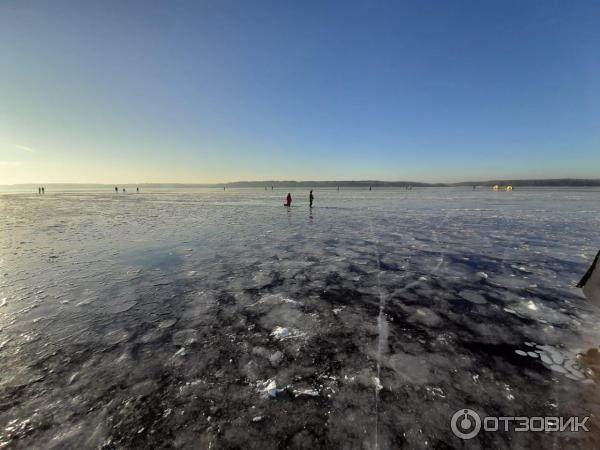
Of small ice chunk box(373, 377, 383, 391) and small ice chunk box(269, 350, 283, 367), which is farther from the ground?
small ice chunk box(373, 377, 383, 391)

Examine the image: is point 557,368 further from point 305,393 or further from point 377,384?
point 305,393

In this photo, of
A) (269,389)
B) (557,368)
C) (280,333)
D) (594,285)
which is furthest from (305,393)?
(594,285)

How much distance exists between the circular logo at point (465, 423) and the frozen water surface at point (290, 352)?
0.08m

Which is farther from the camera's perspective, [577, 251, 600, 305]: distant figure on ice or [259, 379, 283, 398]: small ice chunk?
[577, 251, 600, 305]: distant figure on ice

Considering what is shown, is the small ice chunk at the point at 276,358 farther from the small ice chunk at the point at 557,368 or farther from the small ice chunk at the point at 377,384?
the small ice chunk at the point at 557,368

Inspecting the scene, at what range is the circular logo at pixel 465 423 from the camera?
258cm

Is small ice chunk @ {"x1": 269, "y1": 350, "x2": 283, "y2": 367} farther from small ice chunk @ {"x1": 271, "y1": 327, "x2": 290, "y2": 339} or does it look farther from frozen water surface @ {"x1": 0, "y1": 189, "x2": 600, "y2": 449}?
small ice chunk @ {"x1": 271, "y1": 327, "x2": 290, "y2": 339}

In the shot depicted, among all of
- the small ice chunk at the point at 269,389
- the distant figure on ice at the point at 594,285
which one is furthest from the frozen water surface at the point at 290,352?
the distant figure on ice at the point at 594,285

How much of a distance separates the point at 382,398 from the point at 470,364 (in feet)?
4.61

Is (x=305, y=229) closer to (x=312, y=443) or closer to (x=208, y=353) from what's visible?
(x=208, y=353)

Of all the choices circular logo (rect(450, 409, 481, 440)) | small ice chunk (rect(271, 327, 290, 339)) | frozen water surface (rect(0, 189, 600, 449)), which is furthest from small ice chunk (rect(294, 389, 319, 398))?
circular logo (rect(450, 409, 481, 440))

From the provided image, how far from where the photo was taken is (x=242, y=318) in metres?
4.89

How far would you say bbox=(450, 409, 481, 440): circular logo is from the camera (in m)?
2.58

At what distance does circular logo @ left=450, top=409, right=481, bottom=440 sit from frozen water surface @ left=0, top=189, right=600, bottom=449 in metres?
0.08
